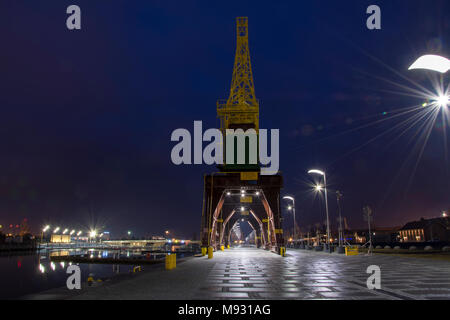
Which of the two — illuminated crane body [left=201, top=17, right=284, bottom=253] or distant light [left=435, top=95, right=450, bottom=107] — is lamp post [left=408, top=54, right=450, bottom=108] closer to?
distant light [left=435, top=95, right=450, bottom=107]

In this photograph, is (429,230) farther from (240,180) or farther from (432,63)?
(432,63)

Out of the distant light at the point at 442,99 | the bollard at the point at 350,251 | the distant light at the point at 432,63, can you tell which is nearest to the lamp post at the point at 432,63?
the distant light at the point at 432,63

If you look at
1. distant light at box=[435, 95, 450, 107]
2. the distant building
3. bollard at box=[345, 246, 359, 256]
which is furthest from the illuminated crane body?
the distant building

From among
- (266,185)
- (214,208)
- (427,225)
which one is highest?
(266,185)
